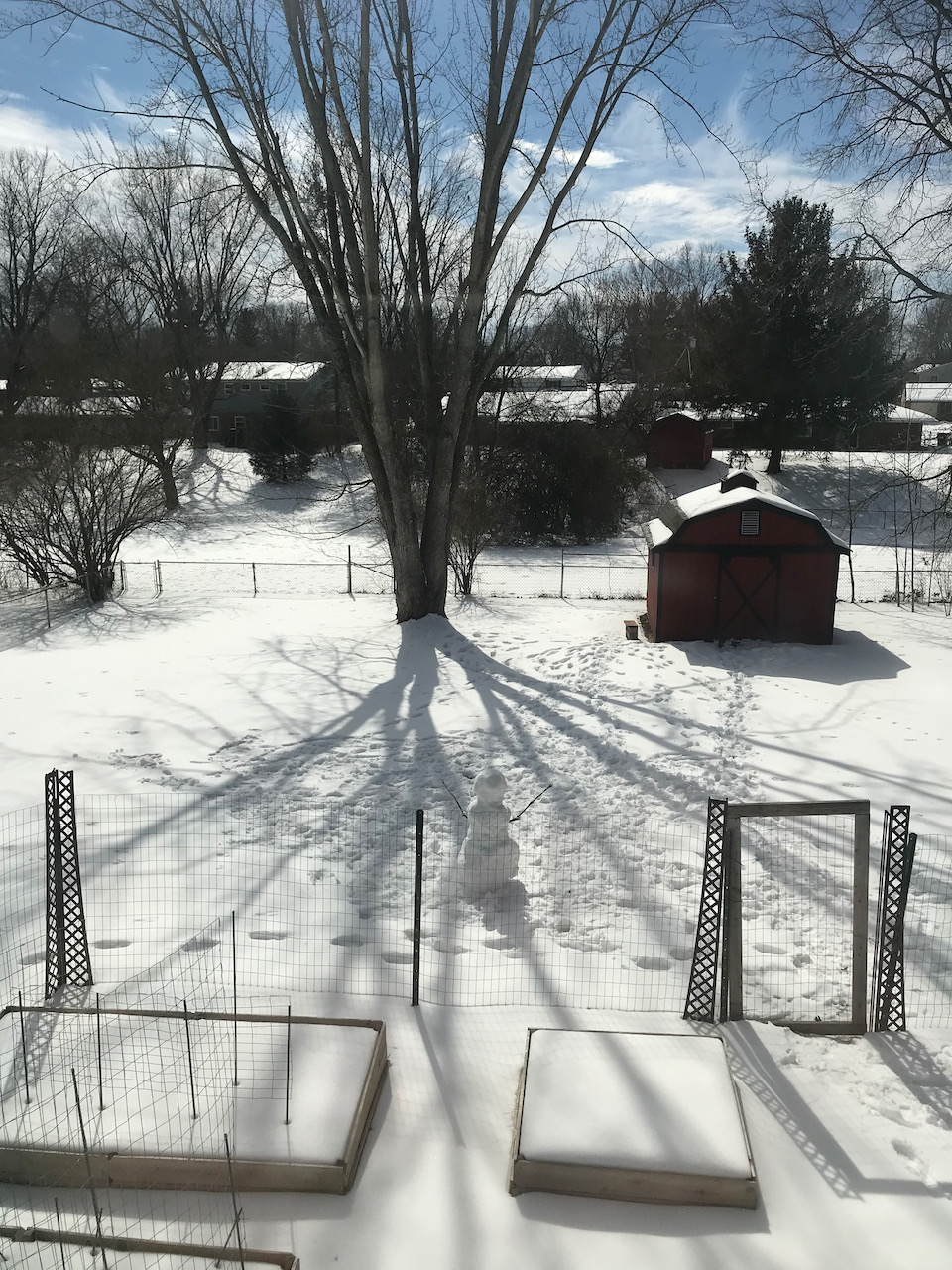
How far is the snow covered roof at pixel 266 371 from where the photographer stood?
48.0 meters

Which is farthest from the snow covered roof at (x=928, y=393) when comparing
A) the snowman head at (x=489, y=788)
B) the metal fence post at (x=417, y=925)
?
the metal fence post at (x=417, y=925)

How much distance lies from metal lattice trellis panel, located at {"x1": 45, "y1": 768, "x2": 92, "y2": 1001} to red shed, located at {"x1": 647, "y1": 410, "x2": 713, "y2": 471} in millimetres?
32412

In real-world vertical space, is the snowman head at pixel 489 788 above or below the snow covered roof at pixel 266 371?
below

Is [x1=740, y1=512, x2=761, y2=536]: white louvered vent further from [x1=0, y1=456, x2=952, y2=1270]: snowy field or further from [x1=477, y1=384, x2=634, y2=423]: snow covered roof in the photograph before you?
[x1=477, y1=384, x2=634, y2=423]: snow covered roof

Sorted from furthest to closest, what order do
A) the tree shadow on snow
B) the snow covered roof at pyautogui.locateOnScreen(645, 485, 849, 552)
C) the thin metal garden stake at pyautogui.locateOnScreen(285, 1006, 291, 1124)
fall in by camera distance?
the snow covered roof at pyautogui.locateOnScreen(645, 485, 849, 552) < the tree shadow on snow < the thin metal garden stake at pyautogui.locateOnScreen(285, 1006, 291, 1124)

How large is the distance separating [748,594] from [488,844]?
29.2 ft

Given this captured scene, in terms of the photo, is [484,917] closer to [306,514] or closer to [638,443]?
[306,514]

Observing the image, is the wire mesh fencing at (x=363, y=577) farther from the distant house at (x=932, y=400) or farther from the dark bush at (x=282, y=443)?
the distant house at (x=932, y=400)

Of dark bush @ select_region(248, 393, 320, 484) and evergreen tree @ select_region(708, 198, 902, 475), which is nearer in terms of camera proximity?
evergreen tree @ select_region(708, 198, 902, 475)

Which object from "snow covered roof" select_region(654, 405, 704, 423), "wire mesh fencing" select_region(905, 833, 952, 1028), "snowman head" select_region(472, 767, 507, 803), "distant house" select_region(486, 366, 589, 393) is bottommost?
"wire mesh fencing" select_region(905, 833, 952, 1028)

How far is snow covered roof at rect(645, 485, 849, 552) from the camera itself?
1405cm

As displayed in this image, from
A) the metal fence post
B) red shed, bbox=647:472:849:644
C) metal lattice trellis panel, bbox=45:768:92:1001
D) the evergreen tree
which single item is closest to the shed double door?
red shed, bbox=647:472:849:644

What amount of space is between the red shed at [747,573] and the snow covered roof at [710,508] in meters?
0.03

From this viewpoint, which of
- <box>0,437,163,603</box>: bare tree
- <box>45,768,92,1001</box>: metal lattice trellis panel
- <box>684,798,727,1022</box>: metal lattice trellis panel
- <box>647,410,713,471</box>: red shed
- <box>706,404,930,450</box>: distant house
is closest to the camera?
<box>684,798,727,1022</box>: metal lattice trellis panel
